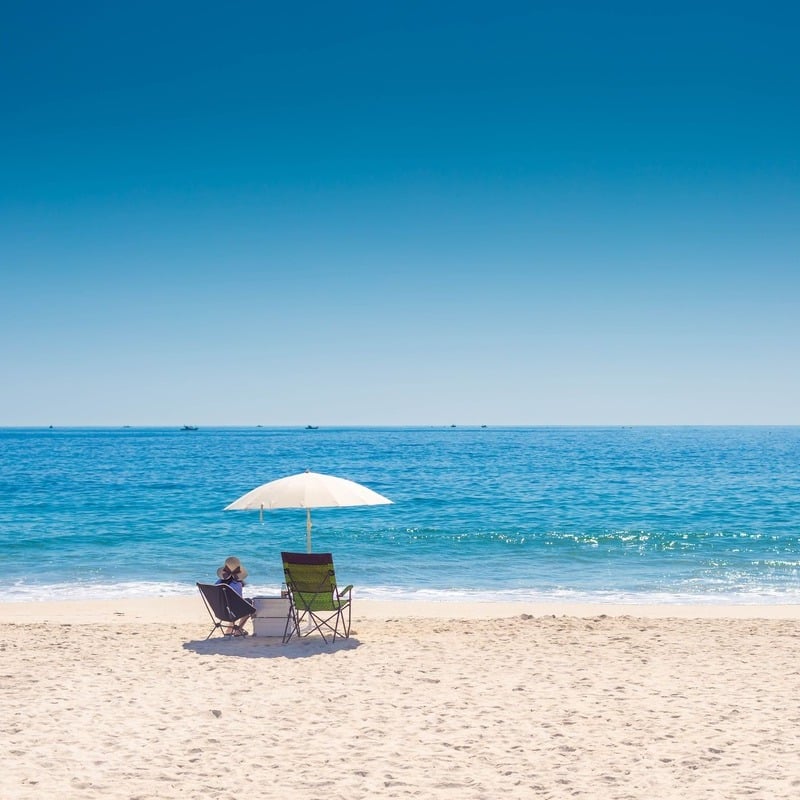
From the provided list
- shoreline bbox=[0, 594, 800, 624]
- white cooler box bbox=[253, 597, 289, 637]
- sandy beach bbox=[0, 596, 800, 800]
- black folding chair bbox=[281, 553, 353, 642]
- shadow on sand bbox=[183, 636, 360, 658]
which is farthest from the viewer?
shoreline bbox=[0, 594, 800, 624]

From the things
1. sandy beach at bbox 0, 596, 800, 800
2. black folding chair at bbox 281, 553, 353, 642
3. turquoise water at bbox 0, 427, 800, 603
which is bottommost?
turquoise water at bbox 0, 427, 800, 603

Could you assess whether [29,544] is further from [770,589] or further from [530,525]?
[770,589]

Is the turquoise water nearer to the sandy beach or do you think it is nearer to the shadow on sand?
the sandy beach

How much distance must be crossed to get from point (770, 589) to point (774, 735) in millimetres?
10558

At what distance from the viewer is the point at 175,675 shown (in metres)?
8.62

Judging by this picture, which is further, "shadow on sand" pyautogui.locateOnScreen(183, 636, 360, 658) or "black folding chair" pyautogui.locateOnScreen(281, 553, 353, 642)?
"black folding chair" pyautogui.locateOnScreen(281, 553, 353, 642)

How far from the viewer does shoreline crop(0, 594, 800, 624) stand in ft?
41.8

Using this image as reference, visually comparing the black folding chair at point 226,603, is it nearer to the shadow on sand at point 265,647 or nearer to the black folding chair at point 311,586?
the shadow on sand at point 265,647

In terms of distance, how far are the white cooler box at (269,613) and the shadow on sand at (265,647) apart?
0.44ft

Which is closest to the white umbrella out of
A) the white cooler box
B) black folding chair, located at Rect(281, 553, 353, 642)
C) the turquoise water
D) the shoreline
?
black folding chair, located at Rect(281, 553, 353, 642)

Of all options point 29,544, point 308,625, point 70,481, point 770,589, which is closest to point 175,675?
point 308,625

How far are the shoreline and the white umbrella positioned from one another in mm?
2870

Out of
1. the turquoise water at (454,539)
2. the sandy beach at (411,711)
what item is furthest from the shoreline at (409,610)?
the sandy beach at (411,711)

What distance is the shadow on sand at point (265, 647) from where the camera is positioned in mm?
9734
